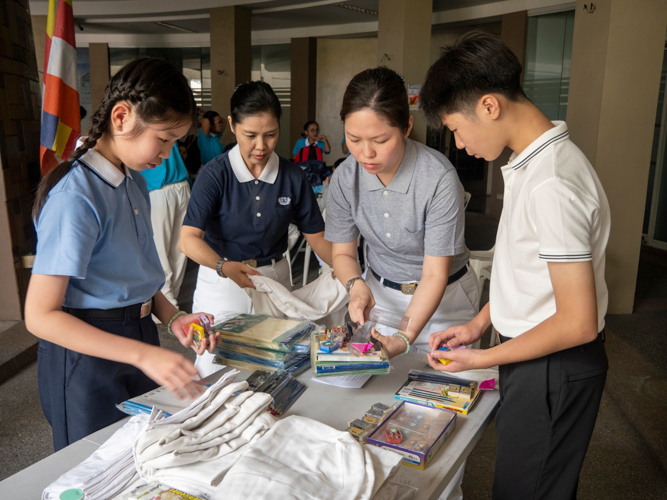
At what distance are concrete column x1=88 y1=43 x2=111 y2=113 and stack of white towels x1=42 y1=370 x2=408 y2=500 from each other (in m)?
12.1

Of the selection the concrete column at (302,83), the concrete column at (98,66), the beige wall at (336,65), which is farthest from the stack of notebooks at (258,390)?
the concrete column at (98,66)

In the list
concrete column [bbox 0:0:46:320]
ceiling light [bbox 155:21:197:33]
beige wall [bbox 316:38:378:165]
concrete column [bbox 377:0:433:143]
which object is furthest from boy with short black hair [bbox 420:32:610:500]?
ceiling light [bbox 155:21:197:33]

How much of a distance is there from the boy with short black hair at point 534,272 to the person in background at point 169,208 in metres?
3.27

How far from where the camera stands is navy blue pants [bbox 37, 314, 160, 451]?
4.31 ft

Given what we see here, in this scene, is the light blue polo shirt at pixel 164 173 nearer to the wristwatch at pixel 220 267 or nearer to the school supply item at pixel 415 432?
the wristwatch at pixel 220 267

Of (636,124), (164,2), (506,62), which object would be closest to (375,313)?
(506,62)

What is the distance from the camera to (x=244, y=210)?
6.90 feet

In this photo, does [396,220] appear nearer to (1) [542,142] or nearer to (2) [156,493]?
(1) [542,142]

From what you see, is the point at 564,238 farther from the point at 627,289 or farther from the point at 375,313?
the point at 627,289

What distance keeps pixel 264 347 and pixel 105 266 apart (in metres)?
0.47

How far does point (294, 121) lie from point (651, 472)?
9269 mm

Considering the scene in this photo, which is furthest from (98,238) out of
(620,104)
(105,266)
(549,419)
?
(620,104)

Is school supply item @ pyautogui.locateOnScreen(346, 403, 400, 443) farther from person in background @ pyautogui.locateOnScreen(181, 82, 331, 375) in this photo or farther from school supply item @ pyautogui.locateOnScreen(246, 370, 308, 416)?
person in background @ pyautogui.locateOnScreen(181, 82, 331, 375)

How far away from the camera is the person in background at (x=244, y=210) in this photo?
1980 mm
